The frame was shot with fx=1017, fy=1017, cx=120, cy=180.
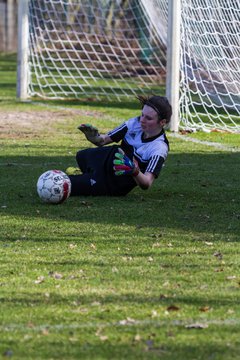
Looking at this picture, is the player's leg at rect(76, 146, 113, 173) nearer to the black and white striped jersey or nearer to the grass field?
the black and white striped jersey

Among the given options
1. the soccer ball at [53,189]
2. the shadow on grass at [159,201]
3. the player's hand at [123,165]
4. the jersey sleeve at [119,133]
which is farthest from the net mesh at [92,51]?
the player's hand at [123,165]

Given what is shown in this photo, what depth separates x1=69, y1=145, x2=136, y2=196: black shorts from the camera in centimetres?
854

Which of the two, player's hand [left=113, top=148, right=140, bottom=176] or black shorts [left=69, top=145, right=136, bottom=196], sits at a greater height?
player's hand [left=113, top=148, right=140, bottom=176]

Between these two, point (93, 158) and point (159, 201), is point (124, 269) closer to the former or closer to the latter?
point (159, 201)

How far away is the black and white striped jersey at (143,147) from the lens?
27.5 feet

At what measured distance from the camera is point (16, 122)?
47.6 ft

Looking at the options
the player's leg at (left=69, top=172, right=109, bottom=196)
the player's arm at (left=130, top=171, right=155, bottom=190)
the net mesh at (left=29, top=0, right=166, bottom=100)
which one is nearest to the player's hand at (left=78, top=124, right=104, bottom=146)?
the player's leg at (left=69, top=172, right=109, bottom=196)

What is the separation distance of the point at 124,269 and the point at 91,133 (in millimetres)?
2955

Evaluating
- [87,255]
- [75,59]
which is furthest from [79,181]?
[75,59]

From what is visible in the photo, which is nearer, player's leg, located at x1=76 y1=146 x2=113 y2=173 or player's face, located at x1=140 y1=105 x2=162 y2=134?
player's face, located at x1=140 y1=105 x2=162 y2=134

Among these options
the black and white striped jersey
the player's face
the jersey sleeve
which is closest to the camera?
the black and white striped jersey

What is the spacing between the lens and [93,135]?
8797 mm

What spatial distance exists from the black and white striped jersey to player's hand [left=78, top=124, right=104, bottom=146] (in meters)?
0.18

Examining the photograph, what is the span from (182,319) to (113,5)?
18.5 metres
